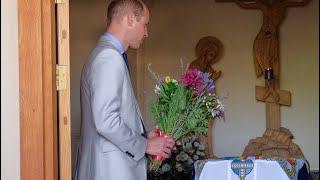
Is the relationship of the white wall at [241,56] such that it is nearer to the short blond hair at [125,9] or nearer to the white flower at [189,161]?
the white flower at [189,161]

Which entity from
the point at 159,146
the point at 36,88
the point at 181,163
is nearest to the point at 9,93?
the point at 36,88

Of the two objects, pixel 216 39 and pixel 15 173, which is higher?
pixel 216 39

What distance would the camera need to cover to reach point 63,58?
2.06m

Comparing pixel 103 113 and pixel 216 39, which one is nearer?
pixel 103 113

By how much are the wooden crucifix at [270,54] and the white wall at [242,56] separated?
75 millimetres

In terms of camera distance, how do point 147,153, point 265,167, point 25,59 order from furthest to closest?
point 265,167 < point 147,153 < point 25,59

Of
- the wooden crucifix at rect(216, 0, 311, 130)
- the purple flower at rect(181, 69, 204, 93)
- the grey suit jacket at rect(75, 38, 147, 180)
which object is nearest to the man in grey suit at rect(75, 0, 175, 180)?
the grey suit jacket at rect(75, 38, 147, 180)

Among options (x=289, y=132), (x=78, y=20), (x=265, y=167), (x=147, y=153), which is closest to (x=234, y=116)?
(x=289, y=132)

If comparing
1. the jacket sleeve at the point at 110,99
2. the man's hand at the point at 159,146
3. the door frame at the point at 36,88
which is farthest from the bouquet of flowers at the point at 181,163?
the door frame at the point at 36,88

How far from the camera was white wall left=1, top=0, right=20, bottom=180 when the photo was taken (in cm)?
196

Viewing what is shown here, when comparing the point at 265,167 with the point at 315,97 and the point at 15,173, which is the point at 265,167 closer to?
the point at 15,173

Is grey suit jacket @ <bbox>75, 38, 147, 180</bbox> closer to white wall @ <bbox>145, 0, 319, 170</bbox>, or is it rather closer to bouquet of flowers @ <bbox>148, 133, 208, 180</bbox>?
bouquet of flowers @ <bbox>148, 133, 208, 180</bbox>

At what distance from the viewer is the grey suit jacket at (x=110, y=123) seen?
2.03 meters

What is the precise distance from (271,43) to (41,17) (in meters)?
3.45
